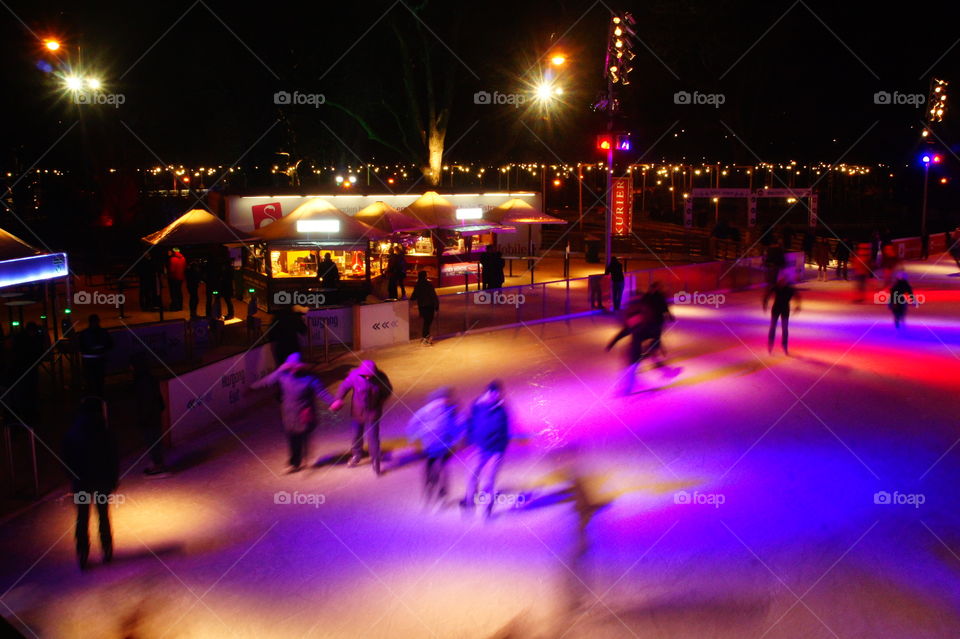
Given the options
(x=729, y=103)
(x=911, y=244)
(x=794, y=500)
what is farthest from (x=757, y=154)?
(x=794, y=500)

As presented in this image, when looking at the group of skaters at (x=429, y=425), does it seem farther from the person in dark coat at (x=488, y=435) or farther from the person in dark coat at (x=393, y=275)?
the person in dark coat at (x=393, y=275)

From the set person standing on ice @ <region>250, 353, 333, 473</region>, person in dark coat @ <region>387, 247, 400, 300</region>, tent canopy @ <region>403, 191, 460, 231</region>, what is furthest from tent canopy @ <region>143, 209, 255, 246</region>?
person standing on ice @ <region>250, 353, 333, 473</region>

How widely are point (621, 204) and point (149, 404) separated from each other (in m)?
21.9

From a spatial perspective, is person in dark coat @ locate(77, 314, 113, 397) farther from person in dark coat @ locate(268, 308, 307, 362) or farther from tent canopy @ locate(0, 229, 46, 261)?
person in dark coat @ locate(268, 308, 307, 362)

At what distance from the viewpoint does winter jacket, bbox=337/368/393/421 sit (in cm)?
869

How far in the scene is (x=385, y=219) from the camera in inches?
866

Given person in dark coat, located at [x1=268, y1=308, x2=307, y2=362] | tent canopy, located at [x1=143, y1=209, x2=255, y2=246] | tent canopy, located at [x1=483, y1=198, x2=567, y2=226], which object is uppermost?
tent canopy, located at [x1=483, y1=198, x2=567, y2=226]

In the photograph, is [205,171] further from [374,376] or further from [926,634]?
[926,634]

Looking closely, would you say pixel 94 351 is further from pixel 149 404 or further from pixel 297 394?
pixel 297 394

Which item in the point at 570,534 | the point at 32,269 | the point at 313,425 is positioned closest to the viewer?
the point at 570,534

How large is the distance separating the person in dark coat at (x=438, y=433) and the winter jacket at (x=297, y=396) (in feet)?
4.46

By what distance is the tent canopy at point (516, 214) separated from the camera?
2741 cm

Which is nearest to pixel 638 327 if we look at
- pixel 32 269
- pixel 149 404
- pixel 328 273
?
pixel 149 404

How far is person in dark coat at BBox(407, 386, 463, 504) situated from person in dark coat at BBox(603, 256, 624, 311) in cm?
1239
